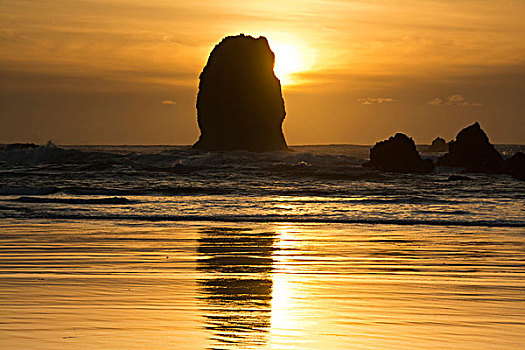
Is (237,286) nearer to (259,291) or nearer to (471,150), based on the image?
(259,291)

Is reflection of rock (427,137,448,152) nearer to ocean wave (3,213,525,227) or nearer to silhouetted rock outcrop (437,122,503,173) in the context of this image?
silhouetted rock outcrop (437,122,503,173)

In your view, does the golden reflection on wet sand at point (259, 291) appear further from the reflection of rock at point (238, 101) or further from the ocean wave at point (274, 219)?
the reflection of rock at point (238, 101)

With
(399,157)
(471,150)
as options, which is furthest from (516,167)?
(471,150)

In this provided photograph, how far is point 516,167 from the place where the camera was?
4741 centimetres

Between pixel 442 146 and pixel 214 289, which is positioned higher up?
pixel 442 146

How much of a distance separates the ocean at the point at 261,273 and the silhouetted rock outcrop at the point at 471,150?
27518mm

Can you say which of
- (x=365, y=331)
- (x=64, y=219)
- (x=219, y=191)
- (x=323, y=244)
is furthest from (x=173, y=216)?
(x=365, y=331)

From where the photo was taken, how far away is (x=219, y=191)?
3297cm

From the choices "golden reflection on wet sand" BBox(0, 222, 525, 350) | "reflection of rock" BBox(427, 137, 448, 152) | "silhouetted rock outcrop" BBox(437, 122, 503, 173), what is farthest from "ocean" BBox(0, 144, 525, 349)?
"reflection of rock" BBox(427, 137, 448, 152)

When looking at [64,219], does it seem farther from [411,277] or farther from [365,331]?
[365,331]

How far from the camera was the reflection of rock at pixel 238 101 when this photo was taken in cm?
10919

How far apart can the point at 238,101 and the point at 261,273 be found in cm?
10090

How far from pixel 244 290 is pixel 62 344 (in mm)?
3498

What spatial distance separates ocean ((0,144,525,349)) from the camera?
7.40 metres
